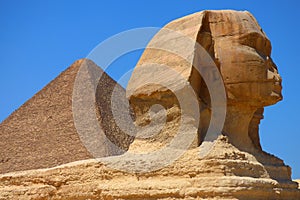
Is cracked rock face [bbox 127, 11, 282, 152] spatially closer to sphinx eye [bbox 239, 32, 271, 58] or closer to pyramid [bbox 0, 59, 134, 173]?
sphinx eye [bbox 239, 32, 271, 58]

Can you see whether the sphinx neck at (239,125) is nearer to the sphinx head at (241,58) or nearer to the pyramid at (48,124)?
the sphinx head at (241,58)

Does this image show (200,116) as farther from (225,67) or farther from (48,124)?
(48,124)

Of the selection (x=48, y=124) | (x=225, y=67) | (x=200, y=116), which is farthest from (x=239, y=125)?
(x=48, y=124)

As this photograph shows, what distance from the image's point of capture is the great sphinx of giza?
27.4ft

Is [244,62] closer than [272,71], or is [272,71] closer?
[244,62]

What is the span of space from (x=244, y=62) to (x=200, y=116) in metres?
0.85

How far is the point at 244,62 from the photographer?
28.9ft

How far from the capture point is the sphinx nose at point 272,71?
29.2 feet

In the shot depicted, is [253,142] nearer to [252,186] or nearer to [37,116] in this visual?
[252,186]

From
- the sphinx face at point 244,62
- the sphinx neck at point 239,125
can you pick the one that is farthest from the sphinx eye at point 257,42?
the sphinx neck at point 239,125

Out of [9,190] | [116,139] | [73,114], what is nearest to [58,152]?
[73,114]

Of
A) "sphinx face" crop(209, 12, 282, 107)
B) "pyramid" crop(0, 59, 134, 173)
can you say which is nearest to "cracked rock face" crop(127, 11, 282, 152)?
"sphinx face" crop(209, 12, 282, 107)

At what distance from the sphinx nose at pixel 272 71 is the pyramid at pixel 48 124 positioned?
59138 mm

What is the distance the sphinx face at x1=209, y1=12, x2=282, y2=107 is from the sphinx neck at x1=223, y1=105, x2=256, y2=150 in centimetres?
15
